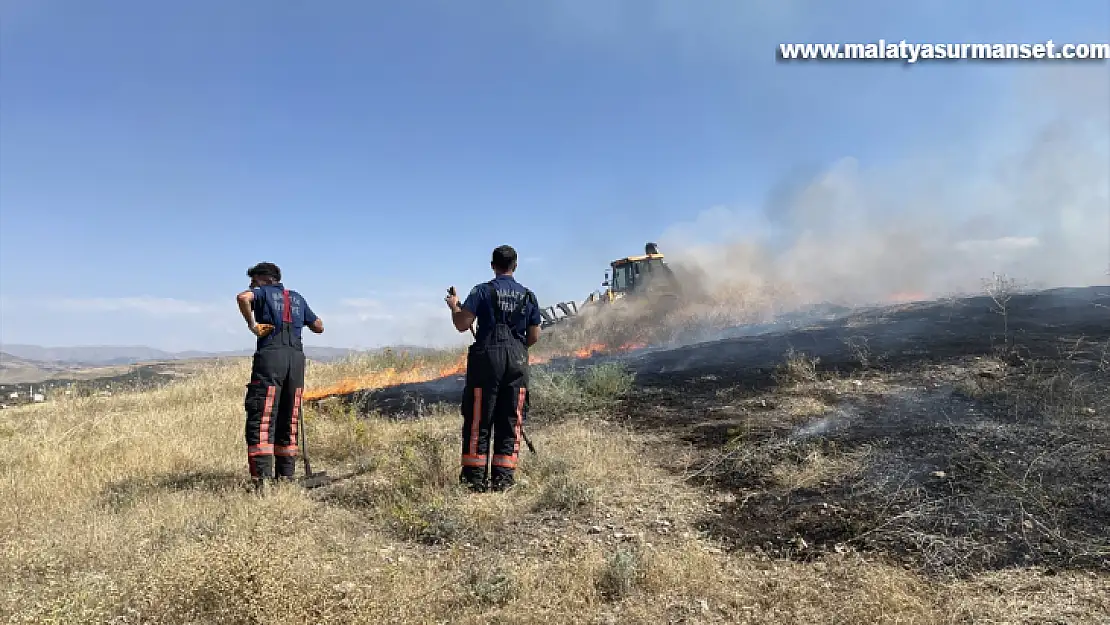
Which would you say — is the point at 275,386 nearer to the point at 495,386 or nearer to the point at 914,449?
the point at 495,386

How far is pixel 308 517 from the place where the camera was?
3.97m

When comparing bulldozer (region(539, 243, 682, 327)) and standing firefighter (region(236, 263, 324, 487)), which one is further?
bulldozer (region(539, 243, 682, 327))

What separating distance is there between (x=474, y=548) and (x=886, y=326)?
12377 millimetres

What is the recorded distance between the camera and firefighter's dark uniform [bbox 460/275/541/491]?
4.61 m

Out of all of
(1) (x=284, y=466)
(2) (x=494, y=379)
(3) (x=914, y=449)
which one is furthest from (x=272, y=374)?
(3) (x=914, y=449)

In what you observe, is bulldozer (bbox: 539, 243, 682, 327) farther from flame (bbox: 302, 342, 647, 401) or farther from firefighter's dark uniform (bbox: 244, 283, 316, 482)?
firefighter's dark uniform (bbox: 244, 283, 316, 482)

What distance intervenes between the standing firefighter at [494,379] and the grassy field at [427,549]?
0.26 m

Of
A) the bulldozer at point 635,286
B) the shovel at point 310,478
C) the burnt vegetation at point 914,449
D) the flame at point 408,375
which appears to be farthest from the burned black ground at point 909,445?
the bulldozer at point 635,286

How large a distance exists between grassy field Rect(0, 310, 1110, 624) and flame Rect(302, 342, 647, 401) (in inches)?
185

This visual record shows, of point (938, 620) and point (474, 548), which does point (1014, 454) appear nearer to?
point (938, 620)

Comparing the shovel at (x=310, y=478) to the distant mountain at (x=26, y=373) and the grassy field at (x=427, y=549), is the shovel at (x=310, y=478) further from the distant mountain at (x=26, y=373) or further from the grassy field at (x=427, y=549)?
the distant mountain at (x=26, y=373)

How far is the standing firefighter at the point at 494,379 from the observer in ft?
15.1

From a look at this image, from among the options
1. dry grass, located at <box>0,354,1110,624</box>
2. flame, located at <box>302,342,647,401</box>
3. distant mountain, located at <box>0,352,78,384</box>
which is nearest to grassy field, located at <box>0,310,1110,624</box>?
dry grass, located at <box>0,354,1110,624</box>

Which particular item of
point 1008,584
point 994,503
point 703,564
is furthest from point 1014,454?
point 703,564
